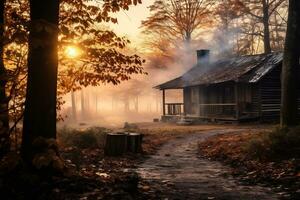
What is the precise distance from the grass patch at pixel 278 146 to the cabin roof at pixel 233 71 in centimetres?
1646

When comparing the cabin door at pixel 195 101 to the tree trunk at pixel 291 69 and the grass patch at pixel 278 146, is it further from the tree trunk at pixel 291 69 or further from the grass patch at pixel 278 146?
the grass patch at pixel 278 146

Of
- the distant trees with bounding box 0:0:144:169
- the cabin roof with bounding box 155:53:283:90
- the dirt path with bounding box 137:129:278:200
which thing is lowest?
the dirt path with bounding box 137:129:278:200

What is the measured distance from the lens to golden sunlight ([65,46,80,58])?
28.1ft

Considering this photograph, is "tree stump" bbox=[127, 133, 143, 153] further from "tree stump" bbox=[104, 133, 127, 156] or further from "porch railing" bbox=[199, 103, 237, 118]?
"porch railing" bbox=[199, 103, 237, 118]

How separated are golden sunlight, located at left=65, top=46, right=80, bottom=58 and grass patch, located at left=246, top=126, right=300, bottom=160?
5.29 metres

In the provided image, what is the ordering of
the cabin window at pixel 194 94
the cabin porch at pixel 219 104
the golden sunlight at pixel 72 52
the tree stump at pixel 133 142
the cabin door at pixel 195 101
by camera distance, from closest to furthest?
the golden sunlight at pixel 72 52
the tree stump at pixel 133 142
the cabin porch at pixel 219 104
the cabin door at pixel 195 101
the cabin window at pixel 194 94

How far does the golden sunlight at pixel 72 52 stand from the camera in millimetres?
8570

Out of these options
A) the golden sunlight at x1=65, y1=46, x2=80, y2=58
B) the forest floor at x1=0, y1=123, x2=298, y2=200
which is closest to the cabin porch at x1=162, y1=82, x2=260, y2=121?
the forest floor at x1=0, y1=123, x2=298, y2=200

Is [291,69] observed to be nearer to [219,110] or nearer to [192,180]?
[192,180]

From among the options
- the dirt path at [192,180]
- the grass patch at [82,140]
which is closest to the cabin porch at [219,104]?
the grass patch at [82,140]

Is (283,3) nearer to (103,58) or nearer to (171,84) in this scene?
(171,84)

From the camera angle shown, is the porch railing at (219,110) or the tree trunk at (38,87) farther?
the porch railing at (219,110)

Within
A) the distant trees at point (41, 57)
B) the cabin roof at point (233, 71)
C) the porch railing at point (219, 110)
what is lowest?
the porch railing at point (219, 110)

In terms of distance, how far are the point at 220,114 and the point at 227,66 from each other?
464 centimetres
